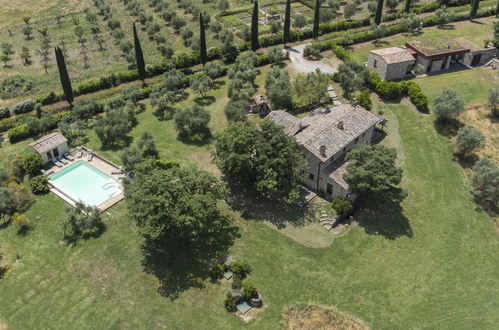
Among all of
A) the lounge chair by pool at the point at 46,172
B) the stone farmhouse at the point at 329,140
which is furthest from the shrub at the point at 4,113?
the stone farmhouse at the point at 329,140

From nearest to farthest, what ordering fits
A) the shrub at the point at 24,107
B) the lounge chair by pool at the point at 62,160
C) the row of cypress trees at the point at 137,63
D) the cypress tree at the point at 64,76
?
the lounge chair by pool at the point at 62,160 < the cypress tree at the point at 64,76 < the row of cypress trees at the point at 137,63 < the shrub at the point at 24,107

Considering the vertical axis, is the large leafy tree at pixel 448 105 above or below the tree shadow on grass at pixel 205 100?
above

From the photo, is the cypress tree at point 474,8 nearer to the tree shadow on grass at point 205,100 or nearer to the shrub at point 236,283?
the tree shadow on grass at point 205,100

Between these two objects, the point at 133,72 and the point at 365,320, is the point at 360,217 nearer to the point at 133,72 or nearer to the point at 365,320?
the point at 365,320

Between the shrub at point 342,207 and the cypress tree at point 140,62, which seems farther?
the cypress tree at point 140,62

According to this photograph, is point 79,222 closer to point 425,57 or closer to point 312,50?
point 312,50

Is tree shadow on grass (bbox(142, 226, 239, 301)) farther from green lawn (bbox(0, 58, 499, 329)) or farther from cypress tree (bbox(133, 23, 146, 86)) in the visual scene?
cypress tree (bbox(133, 23, 146, 86))
